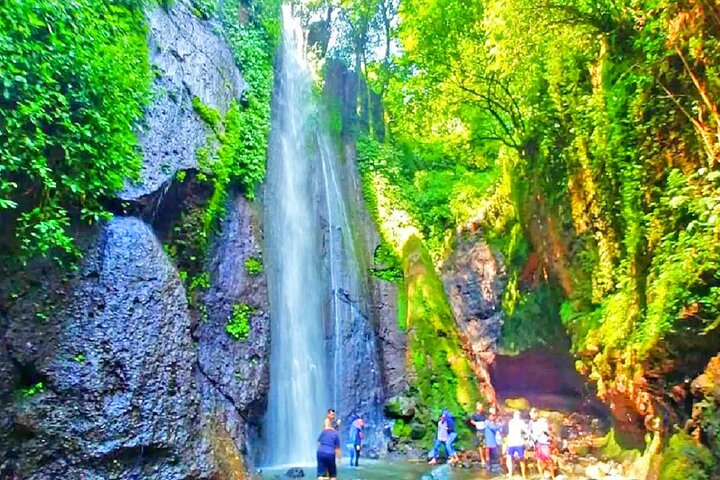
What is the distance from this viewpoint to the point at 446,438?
13039 millimetres

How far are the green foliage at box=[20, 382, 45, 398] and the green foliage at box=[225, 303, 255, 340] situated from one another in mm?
4424

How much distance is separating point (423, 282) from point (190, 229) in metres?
8.74

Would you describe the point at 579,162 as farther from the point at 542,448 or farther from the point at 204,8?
the point at 204,8

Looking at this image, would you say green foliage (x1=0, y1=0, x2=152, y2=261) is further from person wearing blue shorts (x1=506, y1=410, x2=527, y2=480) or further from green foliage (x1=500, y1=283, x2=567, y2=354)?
green foliage (x1=500, y1=283, x2=567, y2=354)

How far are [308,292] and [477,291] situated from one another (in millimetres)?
6898

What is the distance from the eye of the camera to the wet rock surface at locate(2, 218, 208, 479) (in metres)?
6.59

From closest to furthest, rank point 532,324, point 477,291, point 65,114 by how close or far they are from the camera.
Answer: point 65,114 < point 532,324 < point 477,291

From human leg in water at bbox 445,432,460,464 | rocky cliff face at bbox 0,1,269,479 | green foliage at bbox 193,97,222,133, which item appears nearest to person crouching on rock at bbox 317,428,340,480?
rocky cliff face at bbox 0,1,269,479

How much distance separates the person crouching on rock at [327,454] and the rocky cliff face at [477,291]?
33.6 feet

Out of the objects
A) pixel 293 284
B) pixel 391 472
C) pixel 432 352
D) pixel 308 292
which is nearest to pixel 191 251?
pixel 293 284

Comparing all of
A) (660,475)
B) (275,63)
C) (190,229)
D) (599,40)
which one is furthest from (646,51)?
(275,63)

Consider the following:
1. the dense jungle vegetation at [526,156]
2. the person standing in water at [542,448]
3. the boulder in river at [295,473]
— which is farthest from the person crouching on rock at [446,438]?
the boulder in river at [295,473]

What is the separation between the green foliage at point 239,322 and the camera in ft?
36.2

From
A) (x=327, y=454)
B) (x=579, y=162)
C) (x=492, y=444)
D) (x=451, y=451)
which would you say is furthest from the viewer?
(x=451, y=451)
